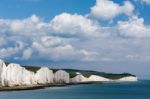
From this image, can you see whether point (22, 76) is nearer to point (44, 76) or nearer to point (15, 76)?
point (15, 76)

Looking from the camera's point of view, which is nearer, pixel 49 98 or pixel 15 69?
pixel 49 98

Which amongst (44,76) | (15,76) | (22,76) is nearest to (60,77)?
(44,76)

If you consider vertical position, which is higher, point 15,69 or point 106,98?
point 15,69

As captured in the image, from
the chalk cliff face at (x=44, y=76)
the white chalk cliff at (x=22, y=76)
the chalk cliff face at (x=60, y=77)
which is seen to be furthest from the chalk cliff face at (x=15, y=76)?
the chalk cliff face at (x=60, y=77)

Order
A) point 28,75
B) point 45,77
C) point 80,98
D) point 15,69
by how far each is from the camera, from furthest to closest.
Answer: point 45,77 → point 28,75 → point 15,69 → point 80,98

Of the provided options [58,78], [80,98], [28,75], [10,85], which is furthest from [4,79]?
[58,78]

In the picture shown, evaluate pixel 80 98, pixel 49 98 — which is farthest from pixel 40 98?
pixel 80 98

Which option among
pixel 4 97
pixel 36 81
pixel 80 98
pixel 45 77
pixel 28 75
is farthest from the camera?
pixel 45 77

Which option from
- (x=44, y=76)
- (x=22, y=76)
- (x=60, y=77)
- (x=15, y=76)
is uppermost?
(x=60, y=77)

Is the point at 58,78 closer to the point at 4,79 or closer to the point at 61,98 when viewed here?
the point at 4,79
